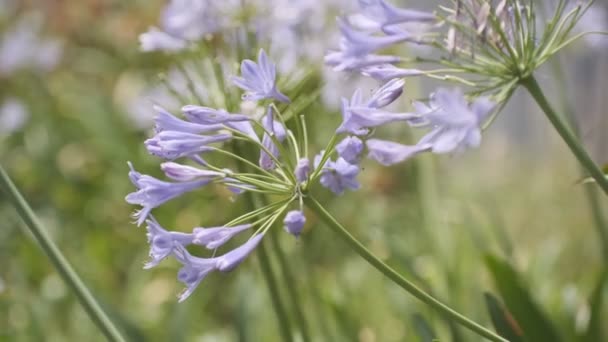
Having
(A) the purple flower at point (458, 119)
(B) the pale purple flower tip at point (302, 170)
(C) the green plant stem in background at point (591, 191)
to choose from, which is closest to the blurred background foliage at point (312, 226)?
(C) the green plant stem in background at point (591, 191)

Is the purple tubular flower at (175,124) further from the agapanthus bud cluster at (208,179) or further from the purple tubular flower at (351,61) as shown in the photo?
the purple tubular flower at (351,61)

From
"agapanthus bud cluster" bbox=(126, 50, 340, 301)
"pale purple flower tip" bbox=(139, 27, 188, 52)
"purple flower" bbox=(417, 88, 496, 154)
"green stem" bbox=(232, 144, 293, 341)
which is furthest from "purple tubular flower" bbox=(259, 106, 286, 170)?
"pale purple flower tip" bbox=(139, 27, 188, 52)

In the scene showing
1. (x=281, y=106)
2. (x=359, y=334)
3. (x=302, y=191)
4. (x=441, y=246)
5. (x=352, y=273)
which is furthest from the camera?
(x=352, y=273)

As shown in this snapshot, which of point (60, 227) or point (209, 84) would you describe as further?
point (60, 227)

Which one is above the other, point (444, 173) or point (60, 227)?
point (60, 227)

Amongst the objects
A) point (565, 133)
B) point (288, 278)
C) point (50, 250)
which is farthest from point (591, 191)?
point (50, 250)

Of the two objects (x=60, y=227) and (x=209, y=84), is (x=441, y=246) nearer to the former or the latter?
(x=209, y=84)

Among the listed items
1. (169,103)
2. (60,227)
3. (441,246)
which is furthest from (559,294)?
(60,227)
